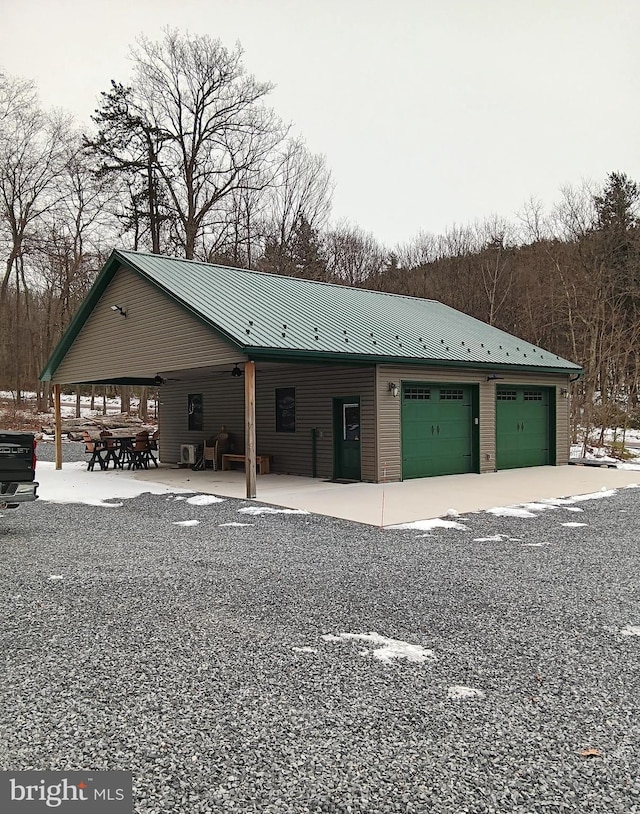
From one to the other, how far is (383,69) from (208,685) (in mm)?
15958

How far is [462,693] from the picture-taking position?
3242mm

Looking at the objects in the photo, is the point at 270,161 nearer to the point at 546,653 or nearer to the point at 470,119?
the point at 470,119

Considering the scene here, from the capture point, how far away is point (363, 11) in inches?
570

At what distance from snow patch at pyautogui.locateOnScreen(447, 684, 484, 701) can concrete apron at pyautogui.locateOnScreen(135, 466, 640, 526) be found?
4.90m

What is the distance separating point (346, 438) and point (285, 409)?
1.92m

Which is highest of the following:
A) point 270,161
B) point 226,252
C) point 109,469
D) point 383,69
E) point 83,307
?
point 270,161

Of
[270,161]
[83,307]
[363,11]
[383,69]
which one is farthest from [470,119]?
[83,307]

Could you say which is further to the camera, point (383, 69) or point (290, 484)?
point (383, 69)

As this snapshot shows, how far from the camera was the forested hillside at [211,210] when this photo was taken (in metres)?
25.2

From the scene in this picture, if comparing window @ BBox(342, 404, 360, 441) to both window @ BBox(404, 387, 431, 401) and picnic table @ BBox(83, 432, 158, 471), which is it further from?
picnic table @ BBox(83, 432, 158, 471)

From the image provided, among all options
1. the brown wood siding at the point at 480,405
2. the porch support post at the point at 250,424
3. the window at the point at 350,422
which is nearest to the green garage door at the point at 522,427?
the brown wood siding at the point at 480,405

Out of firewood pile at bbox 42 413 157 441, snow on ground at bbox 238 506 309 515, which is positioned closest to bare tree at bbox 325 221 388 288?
firewood pile at bbox 42 413 157 441

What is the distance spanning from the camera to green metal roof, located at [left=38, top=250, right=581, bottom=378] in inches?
437

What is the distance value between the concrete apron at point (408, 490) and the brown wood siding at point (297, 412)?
0.60m
